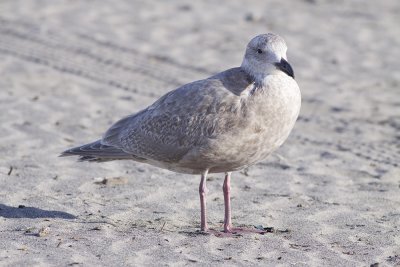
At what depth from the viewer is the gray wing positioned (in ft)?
22.2

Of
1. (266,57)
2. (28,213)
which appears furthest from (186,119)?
(28,213)

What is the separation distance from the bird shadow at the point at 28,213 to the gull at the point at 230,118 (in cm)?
80

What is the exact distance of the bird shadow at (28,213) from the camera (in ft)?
22.9

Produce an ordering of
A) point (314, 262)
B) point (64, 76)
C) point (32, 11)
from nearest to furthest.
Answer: point (314, 262), point (64, 76), point (32, 11)

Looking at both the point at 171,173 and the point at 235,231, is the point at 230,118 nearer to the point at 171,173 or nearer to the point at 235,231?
the point at 235,231

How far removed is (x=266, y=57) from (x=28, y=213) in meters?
2.09

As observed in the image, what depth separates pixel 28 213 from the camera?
7.05 metres

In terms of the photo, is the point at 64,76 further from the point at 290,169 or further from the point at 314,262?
the point at 314,262

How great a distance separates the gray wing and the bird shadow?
27.9 inches

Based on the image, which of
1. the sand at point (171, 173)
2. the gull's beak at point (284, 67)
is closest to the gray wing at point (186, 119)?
the gull's beak at point (284, 67)

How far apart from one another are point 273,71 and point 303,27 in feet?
27.3

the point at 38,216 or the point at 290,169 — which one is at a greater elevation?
the point at 290,169

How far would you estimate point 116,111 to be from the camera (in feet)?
34.8

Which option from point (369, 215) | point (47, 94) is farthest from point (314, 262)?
point (47, 94)
